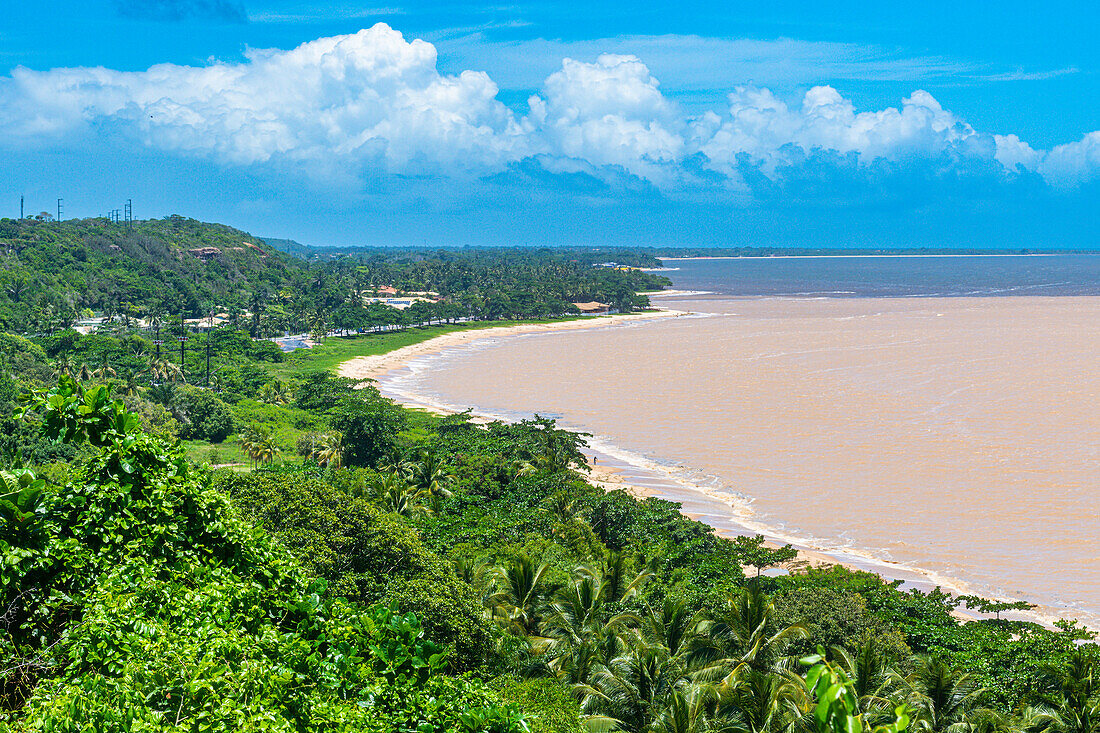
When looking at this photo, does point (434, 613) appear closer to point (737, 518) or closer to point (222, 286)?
point (737, 518)

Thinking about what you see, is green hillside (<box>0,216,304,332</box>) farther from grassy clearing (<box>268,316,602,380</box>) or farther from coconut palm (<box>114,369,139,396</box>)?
coconut palm (<box>114,369,139,396</box>)

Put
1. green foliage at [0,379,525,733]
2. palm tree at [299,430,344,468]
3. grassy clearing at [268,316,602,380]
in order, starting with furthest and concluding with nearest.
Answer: grassy clearing at [268,316,602,380] → palm tree at [299,430,344,468] → green foliage at [0,379,525,733]

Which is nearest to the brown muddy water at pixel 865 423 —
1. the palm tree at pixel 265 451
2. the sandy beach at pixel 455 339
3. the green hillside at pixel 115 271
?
the sandy beach at pixel 455 339

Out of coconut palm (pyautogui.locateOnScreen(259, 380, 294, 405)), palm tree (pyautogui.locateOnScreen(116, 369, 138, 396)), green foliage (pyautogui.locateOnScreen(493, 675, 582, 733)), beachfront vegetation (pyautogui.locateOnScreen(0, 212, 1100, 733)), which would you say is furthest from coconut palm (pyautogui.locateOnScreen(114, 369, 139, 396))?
green foliage (pyautogui.locateOnScreen(493, 675, 582, 733))

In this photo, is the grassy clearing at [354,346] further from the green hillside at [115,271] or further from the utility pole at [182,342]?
the green hillside at [115,271]

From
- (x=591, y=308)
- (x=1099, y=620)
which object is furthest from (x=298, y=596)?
(x=591, y=308)

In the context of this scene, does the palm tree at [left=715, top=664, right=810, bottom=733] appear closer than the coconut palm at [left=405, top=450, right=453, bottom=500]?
Yes

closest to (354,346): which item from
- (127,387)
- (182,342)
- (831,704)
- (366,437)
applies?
(182,342)
